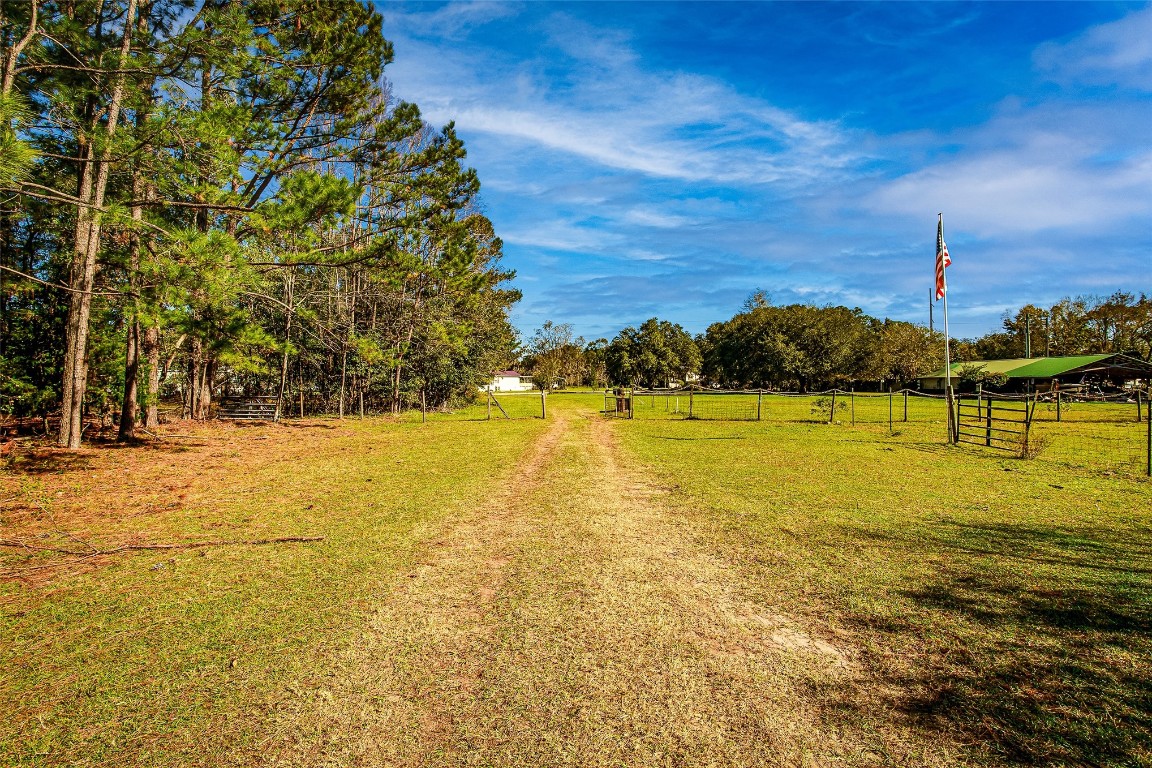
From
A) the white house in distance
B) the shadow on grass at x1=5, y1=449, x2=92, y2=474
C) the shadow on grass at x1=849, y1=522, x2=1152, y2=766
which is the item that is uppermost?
the white house in distance

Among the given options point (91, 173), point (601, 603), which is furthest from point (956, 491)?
point (91, 173)

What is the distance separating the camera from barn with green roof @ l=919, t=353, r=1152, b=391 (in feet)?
133

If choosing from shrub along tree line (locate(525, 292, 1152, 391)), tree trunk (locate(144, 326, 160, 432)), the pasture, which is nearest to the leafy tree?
shrub along tree line (locate(525, 292, 1152, 391))

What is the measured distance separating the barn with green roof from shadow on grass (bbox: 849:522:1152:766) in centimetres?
4297

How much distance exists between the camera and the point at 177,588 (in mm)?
4805

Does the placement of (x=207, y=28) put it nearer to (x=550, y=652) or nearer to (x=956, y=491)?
(x=550, y=652)

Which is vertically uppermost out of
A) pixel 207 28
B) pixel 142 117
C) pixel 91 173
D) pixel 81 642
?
pixel 207 28

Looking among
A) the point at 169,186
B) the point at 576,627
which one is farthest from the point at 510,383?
the point at 576,627

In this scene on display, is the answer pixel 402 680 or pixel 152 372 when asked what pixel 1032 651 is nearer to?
pixel 402 680

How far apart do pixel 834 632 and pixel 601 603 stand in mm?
1774

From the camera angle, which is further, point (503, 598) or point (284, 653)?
point (503, 598)

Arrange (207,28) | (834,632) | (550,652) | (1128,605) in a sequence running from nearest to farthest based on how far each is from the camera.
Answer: (550,652) < (834,632) < (1128,605) < (207,28)

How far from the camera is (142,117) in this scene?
9938 mm

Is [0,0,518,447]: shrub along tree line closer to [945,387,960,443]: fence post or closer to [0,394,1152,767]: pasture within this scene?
[0,394,1152,767]: pasture
